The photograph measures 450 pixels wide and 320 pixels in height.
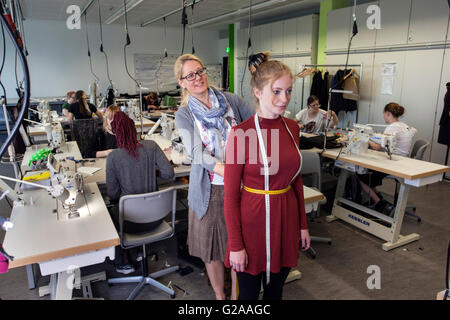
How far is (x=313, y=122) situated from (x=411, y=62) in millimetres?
1899

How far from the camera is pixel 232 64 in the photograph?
389 inches

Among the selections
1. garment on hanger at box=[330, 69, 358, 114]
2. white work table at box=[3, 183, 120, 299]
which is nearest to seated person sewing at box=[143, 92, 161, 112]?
garment on hanger at box=[330, 69, 358, 114]

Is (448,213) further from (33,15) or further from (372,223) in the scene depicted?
(33,15)

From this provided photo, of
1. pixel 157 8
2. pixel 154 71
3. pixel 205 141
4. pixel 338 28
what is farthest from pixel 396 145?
pixel 154 71

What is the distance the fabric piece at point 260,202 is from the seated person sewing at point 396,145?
Result: 219 cm

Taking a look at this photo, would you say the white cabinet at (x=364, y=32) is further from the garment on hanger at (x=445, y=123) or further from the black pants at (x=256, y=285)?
the black pants at (x=256, y=285)

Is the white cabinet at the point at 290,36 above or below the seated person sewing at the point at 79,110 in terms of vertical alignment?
above

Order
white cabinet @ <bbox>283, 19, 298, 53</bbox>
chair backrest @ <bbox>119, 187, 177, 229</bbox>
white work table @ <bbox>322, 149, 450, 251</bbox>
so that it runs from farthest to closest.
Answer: white cabinet @ <bbox>283, 19, 298, 53</bbox>, white work table @ <bbox>322, 149, 450, 251</bbox>, chair backrest @ <bbox>119, 187, 177, 229</bbox>

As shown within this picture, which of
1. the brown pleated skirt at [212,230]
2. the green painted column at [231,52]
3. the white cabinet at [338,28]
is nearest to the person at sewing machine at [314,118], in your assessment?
the white cabinet at [338,28]

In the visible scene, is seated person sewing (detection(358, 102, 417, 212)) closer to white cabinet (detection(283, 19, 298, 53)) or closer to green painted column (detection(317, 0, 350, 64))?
green painted column (detection(317, 0, 350, 64))

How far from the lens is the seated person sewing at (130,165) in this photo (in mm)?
2229

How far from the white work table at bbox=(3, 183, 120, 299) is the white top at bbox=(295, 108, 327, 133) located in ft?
10.0

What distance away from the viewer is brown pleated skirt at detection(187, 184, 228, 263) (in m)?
1.66
